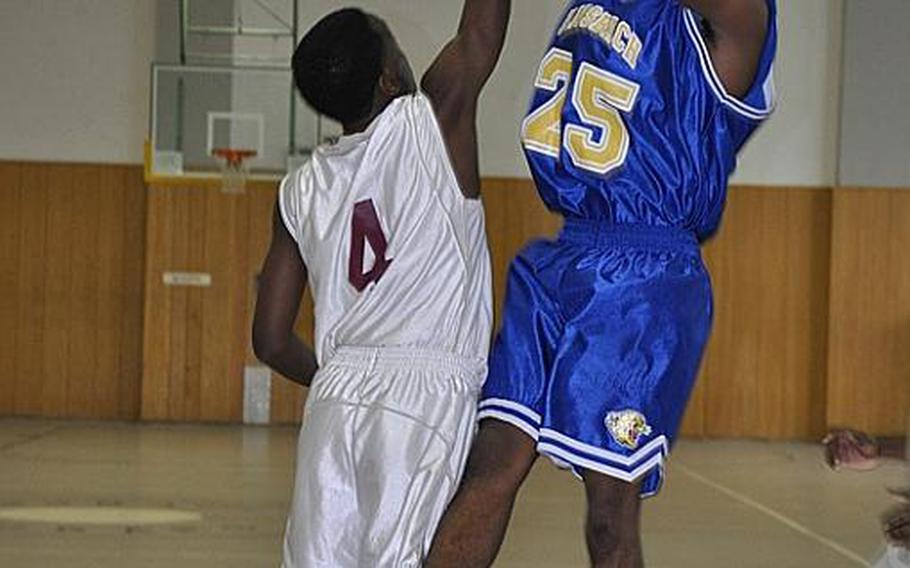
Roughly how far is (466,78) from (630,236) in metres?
0.49

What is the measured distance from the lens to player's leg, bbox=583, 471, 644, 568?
11.6 ft

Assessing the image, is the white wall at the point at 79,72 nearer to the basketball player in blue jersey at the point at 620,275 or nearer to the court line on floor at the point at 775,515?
the court line on floor at the point at 775,515

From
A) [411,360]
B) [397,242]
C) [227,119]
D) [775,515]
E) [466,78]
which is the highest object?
[227,119]

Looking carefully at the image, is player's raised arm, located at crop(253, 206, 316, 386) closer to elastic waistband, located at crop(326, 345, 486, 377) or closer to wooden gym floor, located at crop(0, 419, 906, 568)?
elastic waistband, located at crop(326, 345, 486, 377)

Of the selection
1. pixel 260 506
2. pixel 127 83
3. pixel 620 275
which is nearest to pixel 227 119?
pixel 127 83

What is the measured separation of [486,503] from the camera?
3559 millimetres

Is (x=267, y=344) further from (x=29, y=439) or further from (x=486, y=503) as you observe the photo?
(x=29, y=439)

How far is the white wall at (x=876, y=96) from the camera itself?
14312 millimetres

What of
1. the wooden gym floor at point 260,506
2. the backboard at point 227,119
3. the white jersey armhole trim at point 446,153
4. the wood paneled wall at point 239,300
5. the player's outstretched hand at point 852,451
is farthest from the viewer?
the wood paneled wall at point 239,300

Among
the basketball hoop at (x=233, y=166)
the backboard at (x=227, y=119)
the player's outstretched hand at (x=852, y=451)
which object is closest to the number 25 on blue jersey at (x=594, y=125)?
the player's outstretched hand at (x=852, y=451)

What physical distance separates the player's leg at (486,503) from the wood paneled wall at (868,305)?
11.1 meters

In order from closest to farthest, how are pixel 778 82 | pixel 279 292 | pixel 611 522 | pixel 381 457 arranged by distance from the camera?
pixel 611 522 < pixel 381 457 < pixel 279 292 < pixel 778 82

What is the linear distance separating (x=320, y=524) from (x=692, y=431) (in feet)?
36.6

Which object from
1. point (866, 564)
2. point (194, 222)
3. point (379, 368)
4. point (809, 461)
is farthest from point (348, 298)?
point (194, 222)
